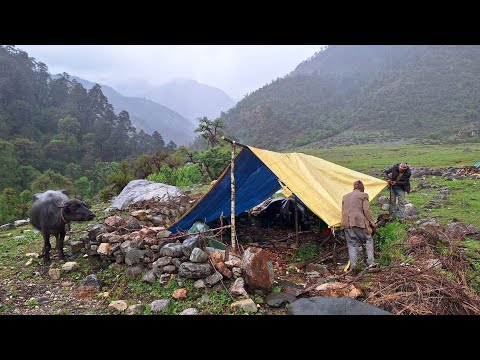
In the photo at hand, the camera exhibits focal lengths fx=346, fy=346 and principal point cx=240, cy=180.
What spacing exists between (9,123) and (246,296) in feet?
139

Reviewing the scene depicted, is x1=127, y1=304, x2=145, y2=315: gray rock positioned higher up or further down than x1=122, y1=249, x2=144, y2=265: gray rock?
further down

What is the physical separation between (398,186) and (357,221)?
8.70ft

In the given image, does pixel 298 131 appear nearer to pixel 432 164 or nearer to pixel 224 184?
pixel 432 164

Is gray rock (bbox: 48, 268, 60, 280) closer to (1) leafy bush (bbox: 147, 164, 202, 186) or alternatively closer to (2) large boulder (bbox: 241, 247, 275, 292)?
(2) large boulder (bbox: 241, 247, 275, 292)

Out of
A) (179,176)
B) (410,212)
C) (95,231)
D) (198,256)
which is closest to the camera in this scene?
(198,256)

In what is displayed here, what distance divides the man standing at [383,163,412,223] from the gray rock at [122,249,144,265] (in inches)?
202

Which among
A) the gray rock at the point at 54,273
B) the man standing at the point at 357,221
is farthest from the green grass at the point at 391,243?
the gray rock at the point at 54,273

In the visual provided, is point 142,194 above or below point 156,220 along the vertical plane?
above

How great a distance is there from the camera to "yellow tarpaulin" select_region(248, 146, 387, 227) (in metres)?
5.84

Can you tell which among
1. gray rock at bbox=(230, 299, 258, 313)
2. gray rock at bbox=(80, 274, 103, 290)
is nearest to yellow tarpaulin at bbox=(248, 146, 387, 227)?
gray rock at bbox=(230, 299, 258, 313)

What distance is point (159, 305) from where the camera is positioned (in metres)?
4.51

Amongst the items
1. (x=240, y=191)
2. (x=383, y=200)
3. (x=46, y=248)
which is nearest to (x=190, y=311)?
(x=240, y=191)

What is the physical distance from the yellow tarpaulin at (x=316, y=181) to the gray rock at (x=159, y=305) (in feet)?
8.92

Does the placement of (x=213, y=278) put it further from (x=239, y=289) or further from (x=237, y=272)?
(x=239, y=289)
